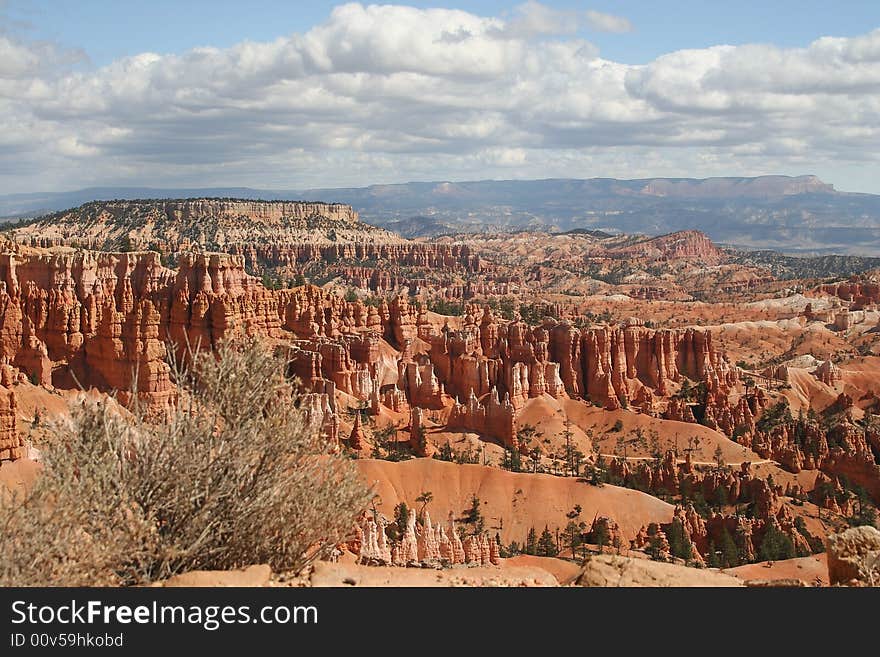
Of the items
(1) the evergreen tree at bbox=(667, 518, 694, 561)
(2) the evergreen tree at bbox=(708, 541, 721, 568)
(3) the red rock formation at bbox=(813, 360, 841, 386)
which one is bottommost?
(2) the evergreen tree at bbox=(708, 541, 721, 568)

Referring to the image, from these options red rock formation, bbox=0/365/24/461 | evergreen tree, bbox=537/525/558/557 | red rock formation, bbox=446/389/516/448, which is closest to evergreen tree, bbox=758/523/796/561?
evergreen tree, bbox=537/525/558/557

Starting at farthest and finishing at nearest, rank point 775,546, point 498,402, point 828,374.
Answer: point 828,374, point 498,402, point 775,546

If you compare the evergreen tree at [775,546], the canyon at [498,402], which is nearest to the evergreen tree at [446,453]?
the canyon at [498,402]

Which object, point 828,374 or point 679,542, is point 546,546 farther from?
point 828,374

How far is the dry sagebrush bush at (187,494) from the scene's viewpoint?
1327cm

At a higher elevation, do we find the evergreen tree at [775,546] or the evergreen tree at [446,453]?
the evergreen tree at [446,453]

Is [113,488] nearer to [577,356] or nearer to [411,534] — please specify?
[411,534]

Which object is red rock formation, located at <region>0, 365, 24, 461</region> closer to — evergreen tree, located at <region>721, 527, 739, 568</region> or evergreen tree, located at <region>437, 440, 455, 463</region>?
evergreen tree, located at <region>437, 440, 455, 463</region>

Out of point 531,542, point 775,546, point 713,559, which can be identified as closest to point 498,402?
point 531,542

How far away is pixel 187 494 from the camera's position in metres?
14.4

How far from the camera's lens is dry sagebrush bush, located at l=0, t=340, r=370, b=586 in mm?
13266

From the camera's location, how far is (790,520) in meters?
45.7

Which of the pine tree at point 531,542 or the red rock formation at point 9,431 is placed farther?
the pine tree at point 531,542

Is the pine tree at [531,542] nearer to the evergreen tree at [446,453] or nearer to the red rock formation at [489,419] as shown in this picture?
the evergreen tree at [446,453]
